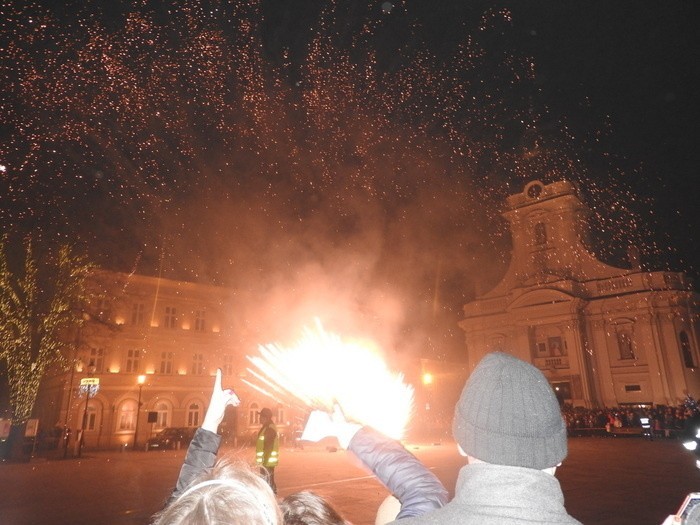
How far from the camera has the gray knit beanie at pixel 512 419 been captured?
4.82 ft

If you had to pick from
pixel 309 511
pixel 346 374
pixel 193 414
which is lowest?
pixel 193 414

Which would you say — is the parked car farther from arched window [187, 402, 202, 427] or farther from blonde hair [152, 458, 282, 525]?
blonde hair [152, 458, 282, 525]

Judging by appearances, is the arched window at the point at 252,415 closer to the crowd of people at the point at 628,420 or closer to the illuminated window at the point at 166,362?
the illuminated window at the point at 166,362

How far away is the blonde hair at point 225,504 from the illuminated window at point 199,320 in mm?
43035

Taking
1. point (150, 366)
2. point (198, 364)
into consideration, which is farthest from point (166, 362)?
point (198, 364)

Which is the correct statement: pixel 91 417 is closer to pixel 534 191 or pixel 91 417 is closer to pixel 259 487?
pixel 259 487

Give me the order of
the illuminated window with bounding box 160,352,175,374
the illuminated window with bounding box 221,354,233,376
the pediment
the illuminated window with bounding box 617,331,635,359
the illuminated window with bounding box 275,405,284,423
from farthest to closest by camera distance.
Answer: the pediment
the illuminated window with bounding box 221,354,233,376
the illuminated window with bounding box 275,405,284,423
the illuminated window with bounding box 617,331,635,359
the illuminated window with bounding box 160,352,175,374

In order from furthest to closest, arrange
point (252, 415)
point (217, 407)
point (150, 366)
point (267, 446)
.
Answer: point (252, 415) → point (150, 366) → point (267, 446) → point (217, 407)

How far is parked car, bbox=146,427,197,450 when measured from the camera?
103ft

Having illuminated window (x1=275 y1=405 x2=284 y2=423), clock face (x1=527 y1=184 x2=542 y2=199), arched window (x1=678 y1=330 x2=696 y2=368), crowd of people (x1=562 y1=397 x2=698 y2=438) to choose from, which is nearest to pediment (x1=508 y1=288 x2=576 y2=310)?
arched window (x1=678 y1=330 x2=696 y2=368)

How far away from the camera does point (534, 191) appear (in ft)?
154

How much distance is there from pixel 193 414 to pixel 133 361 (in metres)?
6.62

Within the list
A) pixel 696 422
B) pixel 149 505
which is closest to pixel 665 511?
pixel 696 422

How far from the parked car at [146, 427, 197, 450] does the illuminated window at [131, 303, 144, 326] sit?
34.2ft
